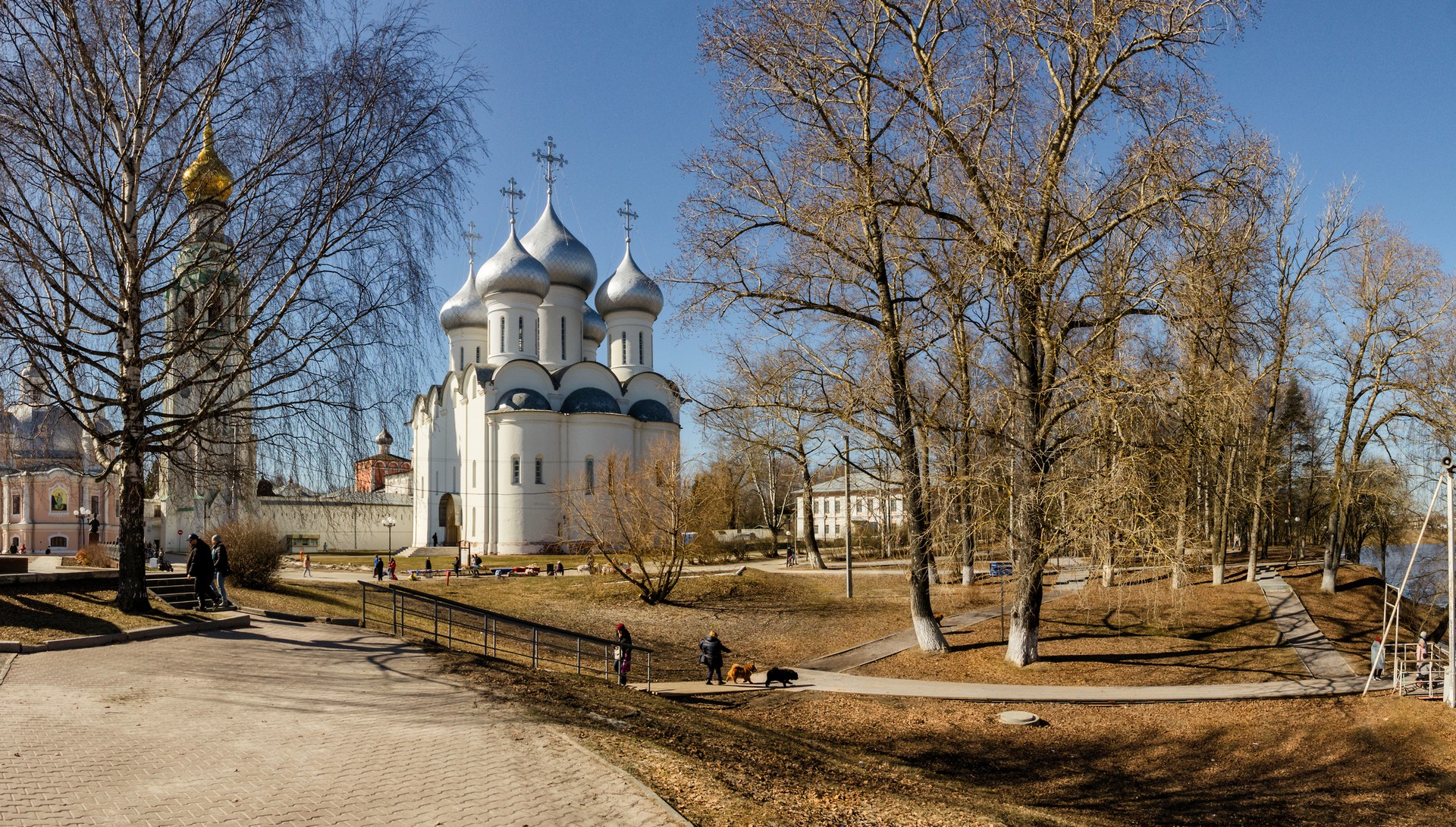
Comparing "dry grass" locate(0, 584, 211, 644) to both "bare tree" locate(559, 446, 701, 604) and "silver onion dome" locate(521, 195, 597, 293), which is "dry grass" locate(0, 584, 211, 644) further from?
"silver onion dome" locate(521, 195, 597, 293)

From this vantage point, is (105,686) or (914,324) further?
(914,324)

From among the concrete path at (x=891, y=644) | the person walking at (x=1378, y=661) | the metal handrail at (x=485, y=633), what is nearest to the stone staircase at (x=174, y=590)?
the metal handrail at (x=485, y=633)

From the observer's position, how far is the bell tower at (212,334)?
12.5 meters

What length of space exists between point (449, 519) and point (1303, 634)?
136 ft

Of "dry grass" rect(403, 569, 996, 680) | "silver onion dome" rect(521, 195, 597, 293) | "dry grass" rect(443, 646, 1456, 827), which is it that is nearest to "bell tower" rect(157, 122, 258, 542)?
Answer: "dry grass" rect(443, 646, 1456, 827)

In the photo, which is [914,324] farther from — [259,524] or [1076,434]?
[259,524]

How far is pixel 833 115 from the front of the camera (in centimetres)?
1570

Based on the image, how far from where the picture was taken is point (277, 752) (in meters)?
7.39

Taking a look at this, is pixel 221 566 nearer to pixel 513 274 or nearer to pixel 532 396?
pixel 532 396

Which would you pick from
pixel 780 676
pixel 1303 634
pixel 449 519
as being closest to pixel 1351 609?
pixel 1303 634

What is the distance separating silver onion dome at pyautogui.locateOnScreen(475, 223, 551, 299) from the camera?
47125 mm

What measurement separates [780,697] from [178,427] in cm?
1006

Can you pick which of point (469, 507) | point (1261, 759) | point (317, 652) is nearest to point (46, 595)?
point (317, 652)

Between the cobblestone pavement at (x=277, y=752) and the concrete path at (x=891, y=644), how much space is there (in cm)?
887
